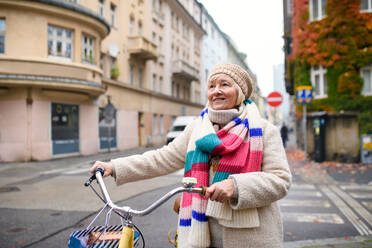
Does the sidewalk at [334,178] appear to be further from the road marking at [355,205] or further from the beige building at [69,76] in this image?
the beige building at [69,76]

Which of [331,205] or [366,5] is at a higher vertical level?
[366,5]

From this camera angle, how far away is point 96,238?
1.76 meters

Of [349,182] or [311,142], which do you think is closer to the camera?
[349,182]

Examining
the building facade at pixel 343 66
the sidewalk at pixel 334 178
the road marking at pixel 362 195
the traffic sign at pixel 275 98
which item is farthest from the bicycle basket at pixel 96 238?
the building facade at pixel 343 66

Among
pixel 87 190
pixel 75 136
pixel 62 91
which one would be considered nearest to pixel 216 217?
pixel 87 190

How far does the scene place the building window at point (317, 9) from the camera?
1514 cm

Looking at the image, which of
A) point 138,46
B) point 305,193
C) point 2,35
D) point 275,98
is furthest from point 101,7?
point 305,193

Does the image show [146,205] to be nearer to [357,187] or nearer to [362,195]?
[362,195]

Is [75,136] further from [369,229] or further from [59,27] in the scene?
[369,229]

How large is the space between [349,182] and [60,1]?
1516 cm

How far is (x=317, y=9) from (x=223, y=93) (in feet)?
50.9

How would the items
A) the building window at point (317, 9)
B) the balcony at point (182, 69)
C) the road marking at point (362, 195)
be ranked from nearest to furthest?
the road marking at point (362, 195) → the building window at point (317, 9) → the balcony at point (182, 69)

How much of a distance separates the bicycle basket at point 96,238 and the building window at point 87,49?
17.7 metres

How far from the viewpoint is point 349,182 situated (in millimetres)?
9172
